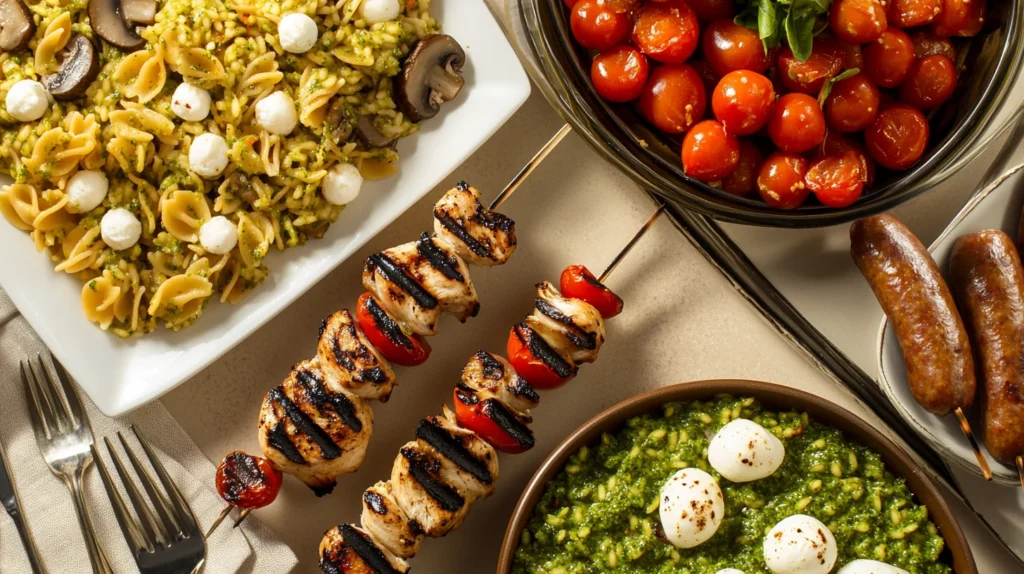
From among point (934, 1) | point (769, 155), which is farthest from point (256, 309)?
point (934, 1)

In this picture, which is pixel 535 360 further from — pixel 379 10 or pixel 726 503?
pixel 379 10

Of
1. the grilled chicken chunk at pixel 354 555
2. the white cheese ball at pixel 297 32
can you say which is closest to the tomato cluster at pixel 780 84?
the white cheese ball at pixel 297 32

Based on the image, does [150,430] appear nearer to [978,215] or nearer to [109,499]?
[109,499]

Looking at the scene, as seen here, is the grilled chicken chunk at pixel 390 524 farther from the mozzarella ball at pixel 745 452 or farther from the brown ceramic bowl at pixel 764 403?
the mozzarella ball at pixel 745 452

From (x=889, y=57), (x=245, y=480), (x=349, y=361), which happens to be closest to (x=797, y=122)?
(x=889, y=57)

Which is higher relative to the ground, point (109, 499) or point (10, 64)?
point (10, 64)
